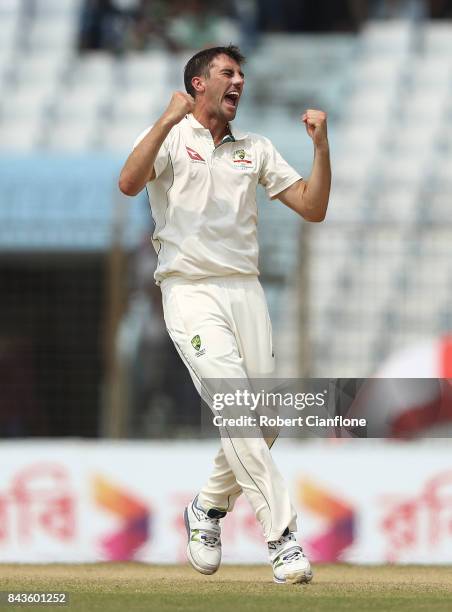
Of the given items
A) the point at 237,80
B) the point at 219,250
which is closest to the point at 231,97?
the point at 237,80

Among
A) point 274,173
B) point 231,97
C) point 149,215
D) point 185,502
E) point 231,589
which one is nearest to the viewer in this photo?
point 231,589

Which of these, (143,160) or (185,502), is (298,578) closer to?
(143,160)

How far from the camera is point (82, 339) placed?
11031mm

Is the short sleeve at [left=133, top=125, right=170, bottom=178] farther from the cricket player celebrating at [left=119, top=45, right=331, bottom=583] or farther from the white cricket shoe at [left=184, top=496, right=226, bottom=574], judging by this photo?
the white cricket shoe at [left=184, top=496, right=226, bottom=574]

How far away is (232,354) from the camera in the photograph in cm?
634

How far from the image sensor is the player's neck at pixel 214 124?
6.56 metres

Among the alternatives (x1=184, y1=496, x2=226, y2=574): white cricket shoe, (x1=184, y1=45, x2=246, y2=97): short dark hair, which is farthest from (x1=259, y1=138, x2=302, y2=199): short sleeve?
(x1=184, y1=496, x2=226, y2=574): white cricket shoe

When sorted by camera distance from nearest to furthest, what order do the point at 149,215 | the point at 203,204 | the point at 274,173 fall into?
1. the point at 203,204
2. the point at 274,173
3. the point at 149,215

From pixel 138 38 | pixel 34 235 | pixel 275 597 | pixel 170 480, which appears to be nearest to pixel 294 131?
pixel 138 38

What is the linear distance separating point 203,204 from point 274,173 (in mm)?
407

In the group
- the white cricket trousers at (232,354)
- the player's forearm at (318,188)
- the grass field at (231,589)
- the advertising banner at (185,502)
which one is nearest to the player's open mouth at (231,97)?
the player's forearm at (318,188)

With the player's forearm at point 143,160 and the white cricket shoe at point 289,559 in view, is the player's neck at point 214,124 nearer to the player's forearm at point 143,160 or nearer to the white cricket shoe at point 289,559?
the player's forearm at point 143,160

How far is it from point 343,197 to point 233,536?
514 cm

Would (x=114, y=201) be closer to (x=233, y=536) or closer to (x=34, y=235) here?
(x=34, y=235)
